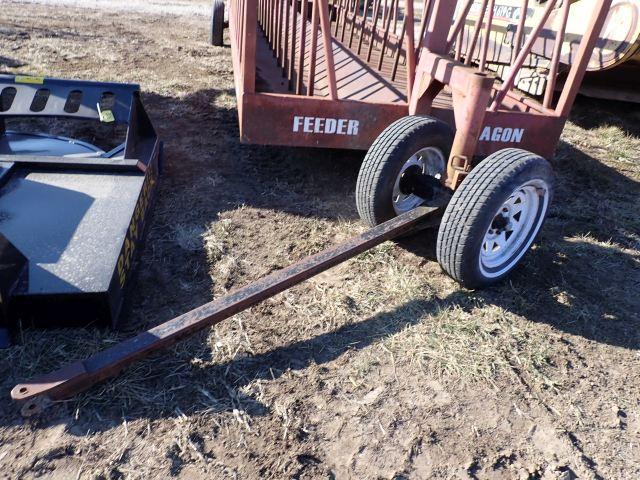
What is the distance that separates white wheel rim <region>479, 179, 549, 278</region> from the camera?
2700mm

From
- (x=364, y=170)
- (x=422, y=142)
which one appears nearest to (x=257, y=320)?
(x=364, y=170)

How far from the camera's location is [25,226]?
249cm

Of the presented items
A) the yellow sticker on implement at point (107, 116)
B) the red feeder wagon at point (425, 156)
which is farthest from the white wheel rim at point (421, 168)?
the yellow sticker on implement at point (107, 116)

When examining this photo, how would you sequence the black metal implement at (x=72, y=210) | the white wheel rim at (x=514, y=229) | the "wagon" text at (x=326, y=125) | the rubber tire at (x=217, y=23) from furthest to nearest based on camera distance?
the rubber tire at (x=217, y=23) → the "wagon" text at (x=326, y=125) → the white wheel rim at (x=514, y=229) → the black metal implement at (x=72, y=210)

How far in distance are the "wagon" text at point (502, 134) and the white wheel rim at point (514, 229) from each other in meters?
1.07

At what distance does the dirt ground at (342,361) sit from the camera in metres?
1.85

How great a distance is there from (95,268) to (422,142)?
1.89 m

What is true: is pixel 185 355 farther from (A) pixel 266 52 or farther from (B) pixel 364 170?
(A) pixel 266 52

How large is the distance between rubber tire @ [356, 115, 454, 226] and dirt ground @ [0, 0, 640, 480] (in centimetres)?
31

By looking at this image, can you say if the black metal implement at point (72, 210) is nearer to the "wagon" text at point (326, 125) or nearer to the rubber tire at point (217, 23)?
the "wagon" text at point (326, 125)

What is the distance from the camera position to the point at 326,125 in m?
3.52

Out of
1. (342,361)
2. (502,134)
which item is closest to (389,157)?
(342,361)

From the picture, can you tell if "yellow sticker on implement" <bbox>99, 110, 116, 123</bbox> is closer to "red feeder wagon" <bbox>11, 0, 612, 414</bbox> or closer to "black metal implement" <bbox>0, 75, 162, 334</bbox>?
"black metal implement" <bbox>0, 75, 162, 334</bbox>

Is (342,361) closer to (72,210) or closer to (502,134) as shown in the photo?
(72,210)
